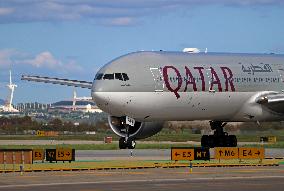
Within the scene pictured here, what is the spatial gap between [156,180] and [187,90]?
2202 centimetres

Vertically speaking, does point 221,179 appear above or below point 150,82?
below

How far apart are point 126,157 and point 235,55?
12561 mm

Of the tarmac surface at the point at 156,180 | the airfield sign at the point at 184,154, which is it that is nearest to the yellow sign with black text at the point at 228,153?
the airfield sign at the point at 184,154

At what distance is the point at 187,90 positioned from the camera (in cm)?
5922

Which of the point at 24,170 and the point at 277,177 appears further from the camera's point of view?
the point at 24,170

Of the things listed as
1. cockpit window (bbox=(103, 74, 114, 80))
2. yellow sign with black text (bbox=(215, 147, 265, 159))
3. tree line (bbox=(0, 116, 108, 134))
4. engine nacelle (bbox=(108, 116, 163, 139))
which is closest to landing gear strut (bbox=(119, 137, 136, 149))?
engine nacelle (bbox=(108, 116, 163, 139))

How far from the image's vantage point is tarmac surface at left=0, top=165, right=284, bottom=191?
113 ft

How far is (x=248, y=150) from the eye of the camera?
51.9 m

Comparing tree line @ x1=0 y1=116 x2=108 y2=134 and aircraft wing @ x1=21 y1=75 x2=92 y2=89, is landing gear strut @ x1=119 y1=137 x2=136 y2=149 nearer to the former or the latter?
aircraft wing @ x1=21 y1=75 x2=92 y2=89

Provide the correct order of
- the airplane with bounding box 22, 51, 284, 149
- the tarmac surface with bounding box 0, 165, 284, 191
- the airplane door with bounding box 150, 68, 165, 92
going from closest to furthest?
the tarmac surface with bounding box 0, 165, 284, 191 < the airplane with bounding box 22, 51, 284, 149 < the airplane door with bounding box 150, 68, 165, 92

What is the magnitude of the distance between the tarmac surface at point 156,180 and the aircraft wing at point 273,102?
1687 centimetres

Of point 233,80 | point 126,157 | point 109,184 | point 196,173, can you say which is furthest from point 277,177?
point 233,80

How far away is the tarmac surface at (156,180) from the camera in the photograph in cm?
3447

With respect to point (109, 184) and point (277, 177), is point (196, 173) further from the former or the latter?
point (109, 184)
